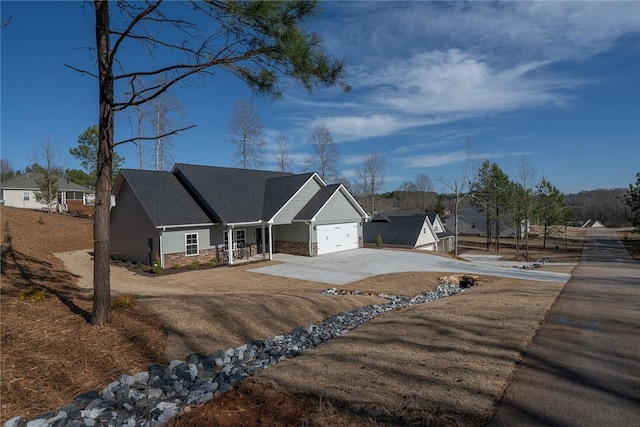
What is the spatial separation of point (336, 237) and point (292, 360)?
18502 mm

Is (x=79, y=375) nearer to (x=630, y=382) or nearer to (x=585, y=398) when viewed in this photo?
(x=585, y=398)

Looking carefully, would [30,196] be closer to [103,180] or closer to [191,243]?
[191,243]

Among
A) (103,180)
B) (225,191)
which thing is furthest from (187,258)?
(103,180)

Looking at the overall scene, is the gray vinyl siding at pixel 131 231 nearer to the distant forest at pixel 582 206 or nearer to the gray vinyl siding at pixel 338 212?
the gray vinyl siding at pixel 338 212

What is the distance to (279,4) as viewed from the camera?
17.8ft

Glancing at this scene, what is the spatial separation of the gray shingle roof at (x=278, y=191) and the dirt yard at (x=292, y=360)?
12.7 m

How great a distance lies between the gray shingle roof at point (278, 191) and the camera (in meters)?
21.9

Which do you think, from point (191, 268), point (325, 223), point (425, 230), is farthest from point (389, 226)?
point (191, 268)

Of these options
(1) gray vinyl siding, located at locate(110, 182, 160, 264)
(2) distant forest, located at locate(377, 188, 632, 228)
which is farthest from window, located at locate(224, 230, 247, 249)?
(2) distant forest, located at locate(377, 188, 632, 228)

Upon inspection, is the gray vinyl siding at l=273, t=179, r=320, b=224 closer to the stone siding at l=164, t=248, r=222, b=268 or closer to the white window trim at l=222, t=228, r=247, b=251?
the white window trim at l=222, t=228, r=247, b=251

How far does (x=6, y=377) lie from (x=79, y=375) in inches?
28.8

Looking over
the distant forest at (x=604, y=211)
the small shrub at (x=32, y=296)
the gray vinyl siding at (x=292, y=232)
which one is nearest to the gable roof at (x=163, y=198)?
the gray vinyl siding at (x=292, y=232)

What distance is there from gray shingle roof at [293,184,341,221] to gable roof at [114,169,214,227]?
18.8 feet

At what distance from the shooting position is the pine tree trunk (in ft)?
19.2
